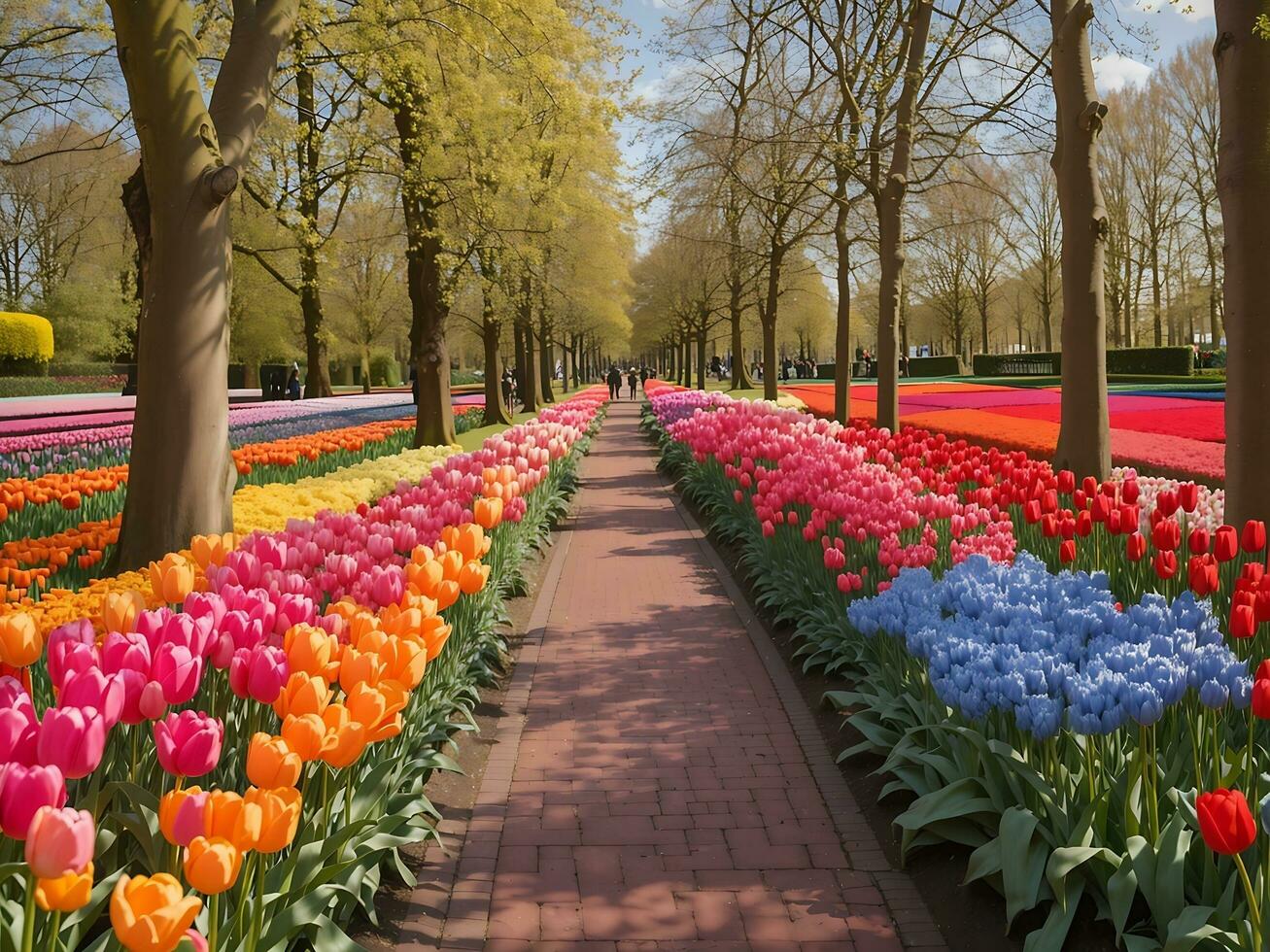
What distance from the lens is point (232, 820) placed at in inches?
78.1

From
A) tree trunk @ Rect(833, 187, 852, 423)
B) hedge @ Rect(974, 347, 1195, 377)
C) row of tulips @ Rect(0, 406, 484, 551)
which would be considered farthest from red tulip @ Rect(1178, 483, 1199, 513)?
hedge @ Rect(974, 347, 1195, 377)

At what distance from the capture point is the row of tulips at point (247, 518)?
223 inches

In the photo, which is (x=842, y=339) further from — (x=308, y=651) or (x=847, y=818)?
(x=308, y=651)

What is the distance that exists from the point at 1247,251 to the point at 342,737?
5.58 m

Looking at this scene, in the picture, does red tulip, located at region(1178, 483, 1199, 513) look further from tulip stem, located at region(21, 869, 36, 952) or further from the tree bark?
the tree bark

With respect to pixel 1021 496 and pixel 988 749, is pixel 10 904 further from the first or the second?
pixel 1021 496

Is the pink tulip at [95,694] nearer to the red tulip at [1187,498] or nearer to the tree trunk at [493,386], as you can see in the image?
the red tulip at [1187,498]

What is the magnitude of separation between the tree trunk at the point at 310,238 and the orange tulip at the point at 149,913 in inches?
491

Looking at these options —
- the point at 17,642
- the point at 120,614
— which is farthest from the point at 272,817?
the point at 120,614

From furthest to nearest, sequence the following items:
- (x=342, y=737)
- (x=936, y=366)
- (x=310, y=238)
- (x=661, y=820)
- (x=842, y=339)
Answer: (x=936, y=366) < (x=842, y=339) < (x=310, y=238) < (x=661, y=820) < (x=342, y=737)

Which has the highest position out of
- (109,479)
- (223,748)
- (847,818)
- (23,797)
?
(109,479)

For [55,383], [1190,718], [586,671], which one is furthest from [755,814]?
[55,383]

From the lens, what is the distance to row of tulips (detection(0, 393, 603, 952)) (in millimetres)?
1874

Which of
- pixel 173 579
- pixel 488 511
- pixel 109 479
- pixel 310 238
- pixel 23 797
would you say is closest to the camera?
pixel 23 797
